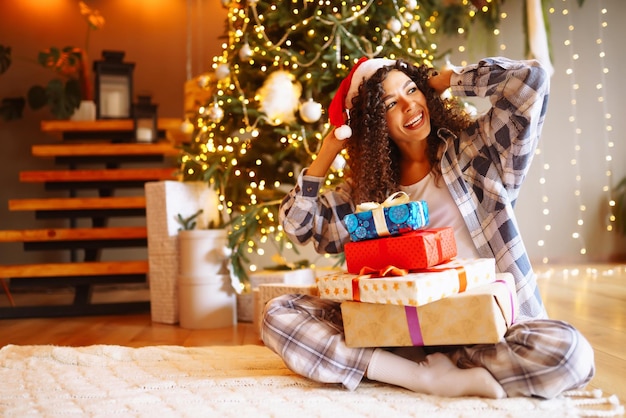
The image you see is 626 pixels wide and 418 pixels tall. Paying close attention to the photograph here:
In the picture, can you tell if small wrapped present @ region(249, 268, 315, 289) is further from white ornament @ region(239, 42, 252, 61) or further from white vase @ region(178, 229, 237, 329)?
white ornament @ region(239, 42, 252, 61)

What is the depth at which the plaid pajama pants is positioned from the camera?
1292mm

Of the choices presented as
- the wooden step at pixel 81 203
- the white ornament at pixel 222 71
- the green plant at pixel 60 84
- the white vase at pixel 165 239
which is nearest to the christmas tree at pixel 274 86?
the white ornament at pixel 222 71

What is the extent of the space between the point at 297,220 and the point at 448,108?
1.55 feet

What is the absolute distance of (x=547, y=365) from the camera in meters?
1.29

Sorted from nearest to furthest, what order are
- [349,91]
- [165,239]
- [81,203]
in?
[349,91] < [165,239] < [81,203]

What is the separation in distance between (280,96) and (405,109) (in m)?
1.13

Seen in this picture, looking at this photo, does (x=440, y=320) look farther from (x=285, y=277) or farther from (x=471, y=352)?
(x=285, y=277)

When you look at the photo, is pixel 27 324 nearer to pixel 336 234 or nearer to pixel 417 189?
pixel 336 234

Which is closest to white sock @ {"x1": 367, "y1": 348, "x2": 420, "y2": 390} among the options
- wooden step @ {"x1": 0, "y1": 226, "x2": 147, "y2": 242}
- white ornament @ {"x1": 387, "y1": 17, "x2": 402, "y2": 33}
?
white ornament @ {"x1": 387, "y1": 17, "x2": 402, "y2": 33}

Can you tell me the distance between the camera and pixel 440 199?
1646 mm

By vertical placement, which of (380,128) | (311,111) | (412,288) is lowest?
(412,288)

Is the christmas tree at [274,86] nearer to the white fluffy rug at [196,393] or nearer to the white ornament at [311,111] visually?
the white ornament at [311,111]

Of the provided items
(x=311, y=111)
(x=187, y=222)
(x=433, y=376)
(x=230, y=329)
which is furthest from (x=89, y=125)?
(x=433, y=376)

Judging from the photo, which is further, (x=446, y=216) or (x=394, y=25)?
(x=394, y=25)
